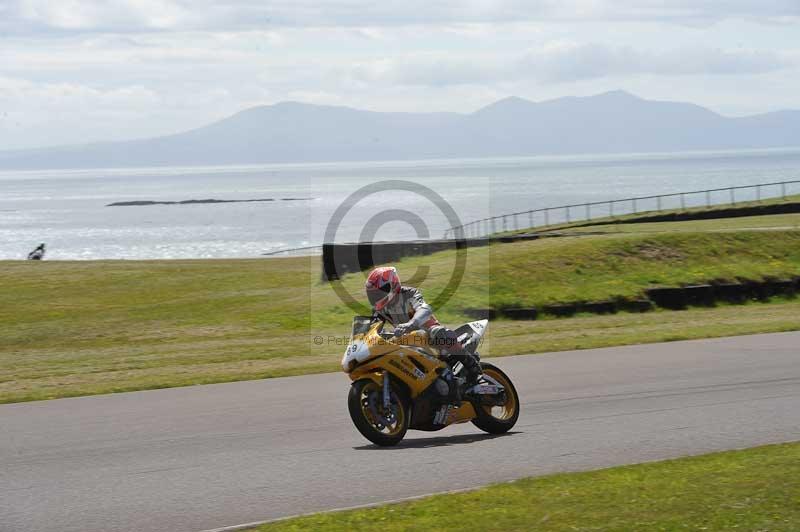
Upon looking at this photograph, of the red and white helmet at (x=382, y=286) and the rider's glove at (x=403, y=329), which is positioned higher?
the red and white helmet at (x=382, y=286)

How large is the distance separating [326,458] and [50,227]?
149096mm

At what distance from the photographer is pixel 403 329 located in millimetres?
9680

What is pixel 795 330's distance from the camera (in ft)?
62.6

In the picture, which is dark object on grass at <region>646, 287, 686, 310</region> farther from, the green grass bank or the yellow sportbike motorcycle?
the yellow sportbike motorcycle

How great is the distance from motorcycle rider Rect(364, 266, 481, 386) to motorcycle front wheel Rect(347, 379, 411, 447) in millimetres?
643

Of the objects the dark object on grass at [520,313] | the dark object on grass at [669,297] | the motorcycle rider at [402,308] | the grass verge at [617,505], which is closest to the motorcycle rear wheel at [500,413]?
the motorcycle rider at [402,308]

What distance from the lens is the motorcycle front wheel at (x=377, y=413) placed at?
9750mm

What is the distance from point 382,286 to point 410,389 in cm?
113

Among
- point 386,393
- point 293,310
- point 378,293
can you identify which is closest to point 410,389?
point 386,393

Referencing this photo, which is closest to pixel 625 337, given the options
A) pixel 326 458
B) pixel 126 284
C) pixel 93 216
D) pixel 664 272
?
pixel 664 272

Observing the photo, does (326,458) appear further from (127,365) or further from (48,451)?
(127,365)

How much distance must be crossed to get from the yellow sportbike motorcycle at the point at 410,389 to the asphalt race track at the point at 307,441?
24 centimetres

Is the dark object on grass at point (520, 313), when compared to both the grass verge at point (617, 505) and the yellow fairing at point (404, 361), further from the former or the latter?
the grass verge at point (617, 505)

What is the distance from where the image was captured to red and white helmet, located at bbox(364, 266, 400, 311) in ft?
31.5
